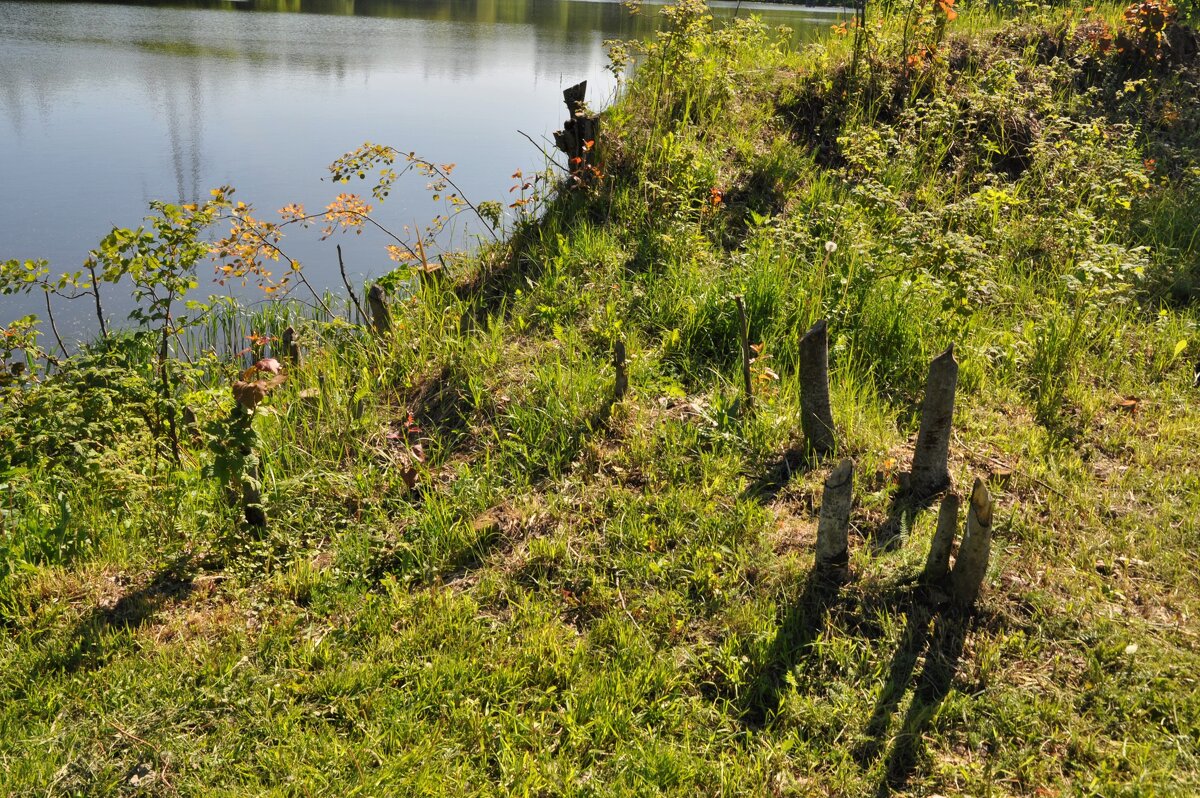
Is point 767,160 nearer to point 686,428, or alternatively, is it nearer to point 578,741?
point 686,428

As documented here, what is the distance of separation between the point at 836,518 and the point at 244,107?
9.27 metres

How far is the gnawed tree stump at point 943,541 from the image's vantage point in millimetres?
3026

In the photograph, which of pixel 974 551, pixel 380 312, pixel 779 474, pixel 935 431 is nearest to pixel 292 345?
pixel 380 312

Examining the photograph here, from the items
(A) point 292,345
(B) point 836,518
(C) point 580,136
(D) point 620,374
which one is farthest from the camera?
(C) point 580,136

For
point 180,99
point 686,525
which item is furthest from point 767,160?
point 180,99

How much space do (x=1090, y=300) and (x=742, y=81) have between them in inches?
158

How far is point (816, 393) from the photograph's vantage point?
3.84 metres

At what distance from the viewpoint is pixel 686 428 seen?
163 inches

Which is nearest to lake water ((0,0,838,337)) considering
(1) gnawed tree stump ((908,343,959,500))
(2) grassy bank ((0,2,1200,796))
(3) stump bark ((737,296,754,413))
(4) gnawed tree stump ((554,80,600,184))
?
(4) gnawed tree stump ((554,80,600,184))

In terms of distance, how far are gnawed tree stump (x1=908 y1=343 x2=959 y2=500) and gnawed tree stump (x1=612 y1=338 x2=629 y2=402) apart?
139cm

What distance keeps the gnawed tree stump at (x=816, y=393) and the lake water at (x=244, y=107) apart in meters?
4.03

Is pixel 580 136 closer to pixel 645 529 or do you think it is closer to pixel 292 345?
pixel 292 345

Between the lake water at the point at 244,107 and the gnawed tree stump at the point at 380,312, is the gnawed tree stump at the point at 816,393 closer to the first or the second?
the gnawed tree stump at the point at 380,312

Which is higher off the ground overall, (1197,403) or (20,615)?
(1197,403)
